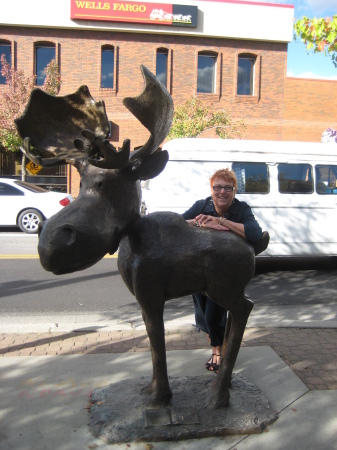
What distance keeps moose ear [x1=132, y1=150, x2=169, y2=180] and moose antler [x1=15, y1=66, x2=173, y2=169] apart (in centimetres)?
4

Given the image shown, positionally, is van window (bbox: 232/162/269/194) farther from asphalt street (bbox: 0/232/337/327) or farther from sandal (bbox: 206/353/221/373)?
sandal (bbox: 206/353/221/373)

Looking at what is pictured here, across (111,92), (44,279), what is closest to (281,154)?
(44,279)

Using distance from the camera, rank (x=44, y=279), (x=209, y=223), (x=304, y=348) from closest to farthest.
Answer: (x=209, y=223)
(x=304, y=348)
(x=44, y=279)

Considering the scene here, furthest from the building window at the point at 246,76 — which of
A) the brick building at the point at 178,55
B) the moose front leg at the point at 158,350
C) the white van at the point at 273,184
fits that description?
the moose front leg at the point at 158,350

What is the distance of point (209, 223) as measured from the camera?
115 inches

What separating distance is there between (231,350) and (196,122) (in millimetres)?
14020

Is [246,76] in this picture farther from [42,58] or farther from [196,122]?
[42,58]

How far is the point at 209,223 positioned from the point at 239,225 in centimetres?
22

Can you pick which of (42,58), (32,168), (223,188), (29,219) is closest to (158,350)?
(223,188)

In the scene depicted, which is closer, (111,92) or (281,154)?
(281,154)

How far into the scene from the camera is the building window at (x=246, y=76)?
21.1 metres

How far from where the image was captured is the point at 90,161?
7.70ft

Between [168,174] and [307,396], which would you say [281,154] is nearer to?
[168,174]

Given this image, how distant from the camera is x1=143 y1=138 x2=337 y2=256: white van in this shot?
7.90 m
